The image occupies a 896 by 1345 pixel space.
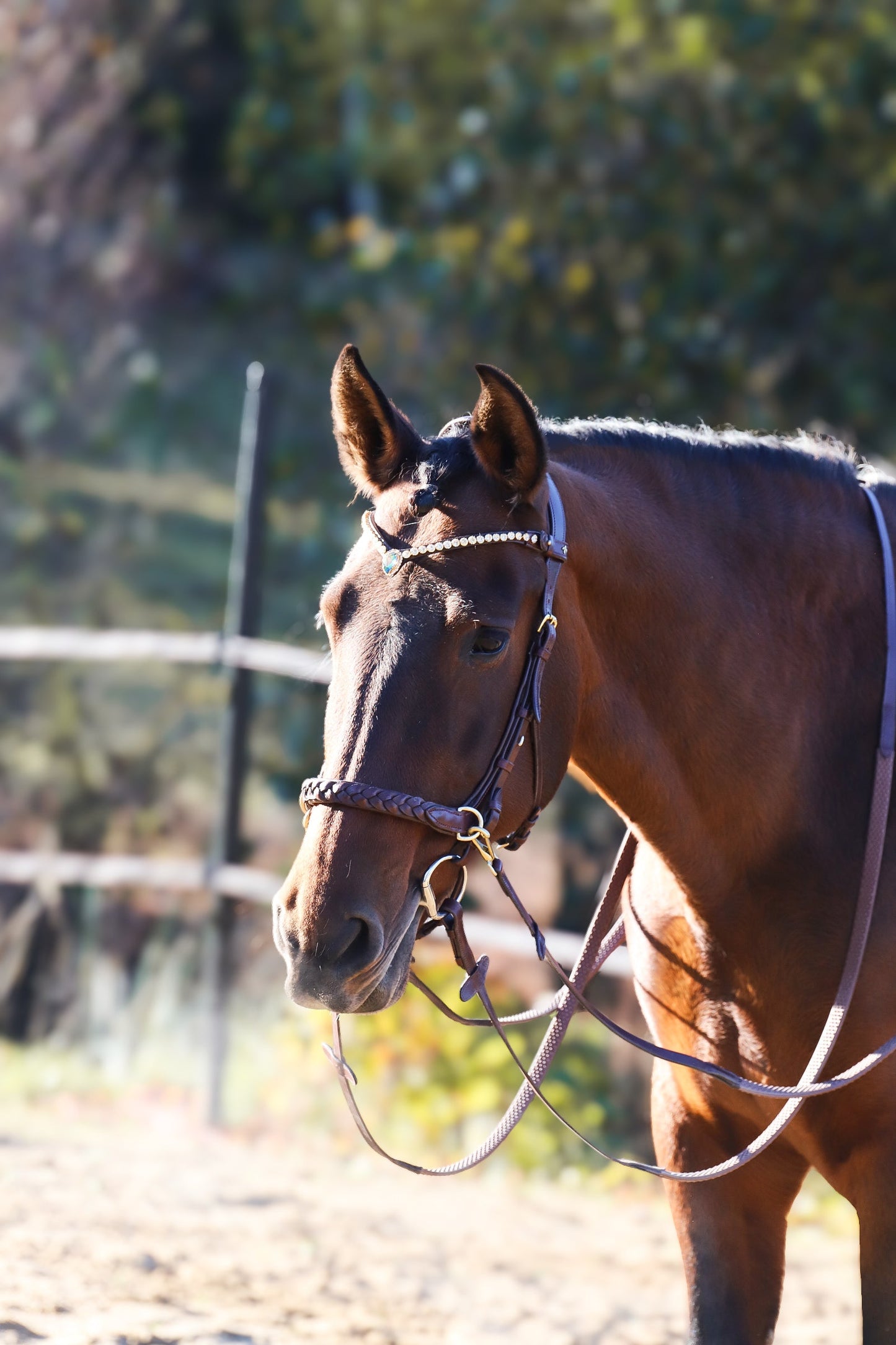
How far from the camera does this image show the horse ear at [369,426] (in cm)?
215

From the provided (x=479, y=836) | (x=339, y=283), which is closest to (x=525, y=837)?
(x=479, y=836)

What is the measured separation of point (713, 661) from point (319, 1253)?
2378 millimetres

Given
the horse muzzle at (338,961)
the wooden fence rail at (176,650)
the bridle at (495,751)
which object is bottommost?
the horse muzzle at (338,961)

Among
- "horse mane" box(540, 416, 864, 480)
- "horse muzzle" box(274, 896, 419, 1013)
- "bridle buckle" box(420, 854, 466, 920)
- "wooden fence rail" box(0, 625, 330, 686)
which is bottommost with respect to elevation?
"horse muzzle" box(274, 896, 419, 1013)

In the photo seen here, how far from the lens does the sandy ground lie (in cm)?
324

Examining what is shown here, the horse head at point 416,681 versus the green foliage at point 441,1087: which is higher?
the horse head at point 416,681

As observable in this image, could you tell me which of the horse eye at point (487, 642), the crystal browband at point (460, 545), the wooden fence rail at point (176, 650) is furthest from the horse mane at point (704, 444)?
the wooden fence rail at point (176, 650)

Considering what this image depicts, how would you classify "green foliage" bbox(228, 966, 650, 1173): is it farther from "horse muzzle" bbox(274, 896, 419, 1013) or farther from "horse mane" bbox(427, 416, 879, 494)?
"horse muzzle" bbox(274, 896, 419, 1013)

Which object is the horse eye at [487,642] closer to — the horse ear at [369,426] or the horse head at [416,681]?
the horse head at [416,681]

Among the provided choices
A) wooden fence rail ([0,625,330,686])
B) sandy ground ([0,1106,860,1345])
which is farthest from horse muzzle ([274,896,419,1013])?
wooden fence rail ([0,625,330,686])

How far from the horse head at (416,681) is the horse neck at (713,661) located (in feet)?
0.47

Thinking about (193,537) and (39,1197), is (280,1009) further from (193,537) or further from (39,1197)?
(193,537)

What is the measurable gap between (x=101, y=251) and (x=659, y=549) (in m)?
7.37

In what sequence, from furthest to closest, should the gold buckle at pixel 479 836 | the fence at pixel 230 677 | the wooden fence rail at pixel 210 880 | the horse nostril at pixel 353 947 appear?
the fence at pixel 230 677 → the wooden fence rail at pixel 210 880 → the gold buckle at pixel 479 836 → the horse nostril at pixel 353 947
